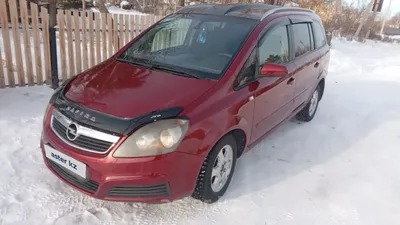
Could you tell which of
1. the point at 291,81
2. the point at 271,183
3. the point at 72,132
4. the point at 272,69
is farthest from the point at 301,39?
the point at 72,132

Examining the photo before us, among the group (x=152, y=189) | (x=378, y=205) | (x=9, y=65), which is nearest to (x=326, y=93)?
(x=378, y=205)

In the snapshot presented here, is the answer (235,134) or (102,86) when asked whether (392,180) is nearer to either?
(235,134)

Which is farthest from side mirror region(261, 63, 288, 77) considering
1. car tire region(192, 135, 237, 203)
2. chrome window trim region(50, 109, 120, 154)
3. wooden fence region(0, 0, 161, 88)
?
wooden fence region(0, 0, 161, 88)

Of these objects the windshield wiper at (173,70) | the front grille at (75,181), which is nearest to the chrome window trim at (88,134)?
the front grille at (75,181)

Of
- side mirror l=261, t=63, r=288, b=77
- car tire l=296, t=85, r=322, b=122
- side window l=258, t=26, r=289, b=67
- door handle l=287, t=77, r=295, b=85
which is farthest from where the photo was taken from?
car tire l=296, t=85, r=322, b=122

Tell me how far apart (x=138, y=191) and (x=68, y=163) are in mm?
587

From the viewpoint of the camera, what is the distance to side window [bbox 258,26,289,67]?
10.8ft

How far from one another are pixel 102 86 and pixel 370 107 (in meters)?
5.21

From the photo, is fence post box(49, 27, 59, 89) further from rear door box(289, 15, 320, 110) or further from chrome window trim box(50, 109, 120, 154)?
rear door box(289, 15, 320, 110)

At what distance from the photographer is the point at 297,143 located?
4.33m

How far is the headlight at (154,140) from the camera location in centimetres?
227

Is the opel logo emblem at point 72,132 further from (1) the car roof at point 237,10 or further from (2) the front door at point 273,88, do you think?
(1) the car roof at point 237,10

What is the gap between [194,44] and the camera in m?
3.37

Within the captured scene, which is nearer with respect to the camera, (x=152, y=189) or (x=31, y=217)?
(x=152, y=189)
